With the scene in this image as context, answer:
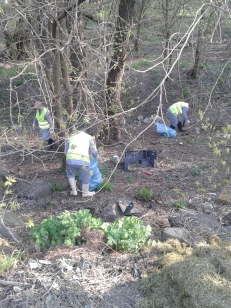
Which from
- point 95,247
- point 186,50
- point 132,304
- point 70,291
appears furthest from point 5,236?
point 186,50

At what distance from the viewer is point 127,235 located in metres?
4.45

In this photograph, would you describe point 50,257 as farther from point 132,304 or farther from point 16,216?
point 16,216

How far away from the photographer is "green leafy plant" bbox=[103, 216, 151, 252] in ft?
14.5

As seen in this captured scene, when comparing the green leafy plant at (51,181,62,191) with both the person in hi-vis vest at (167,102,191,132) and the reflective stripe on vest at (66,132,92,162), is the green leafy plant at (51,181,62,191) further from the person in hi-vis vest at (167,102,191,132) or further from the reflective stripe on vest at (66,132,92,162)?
the person in hi-vis vest at (167,102,191,132)

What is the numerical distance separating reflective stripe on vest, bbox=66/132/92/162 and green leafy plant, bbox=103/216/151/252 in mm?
2236

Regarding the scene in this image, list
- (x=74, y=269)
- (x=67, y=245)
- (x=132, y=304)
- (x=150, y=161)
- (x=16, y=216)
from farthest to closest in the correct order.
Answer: (x=150, y=161), (x=16, y=216), (x=67, y=245), (x=74, y=269), (x=132, y=304)

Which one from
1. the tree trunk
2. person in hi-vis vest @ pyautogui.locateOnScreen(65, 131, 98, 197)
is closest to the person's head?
the tree trunk

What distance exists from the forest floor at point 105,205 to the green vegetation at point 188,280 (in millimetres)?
142

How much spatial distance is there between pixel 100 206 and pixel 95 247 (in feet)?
7.51

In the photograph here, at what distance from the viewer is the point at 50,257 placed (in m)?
4.21

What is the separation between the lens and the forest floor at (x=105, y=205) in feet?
12.3

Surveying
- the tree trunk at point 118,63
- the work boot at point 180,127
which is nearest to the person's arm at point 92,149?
the tree trunk at point 118,63

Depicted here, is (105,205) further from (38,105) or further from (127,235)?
(38,105)

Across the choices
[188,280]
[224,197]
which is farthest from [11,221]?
[224,197]
